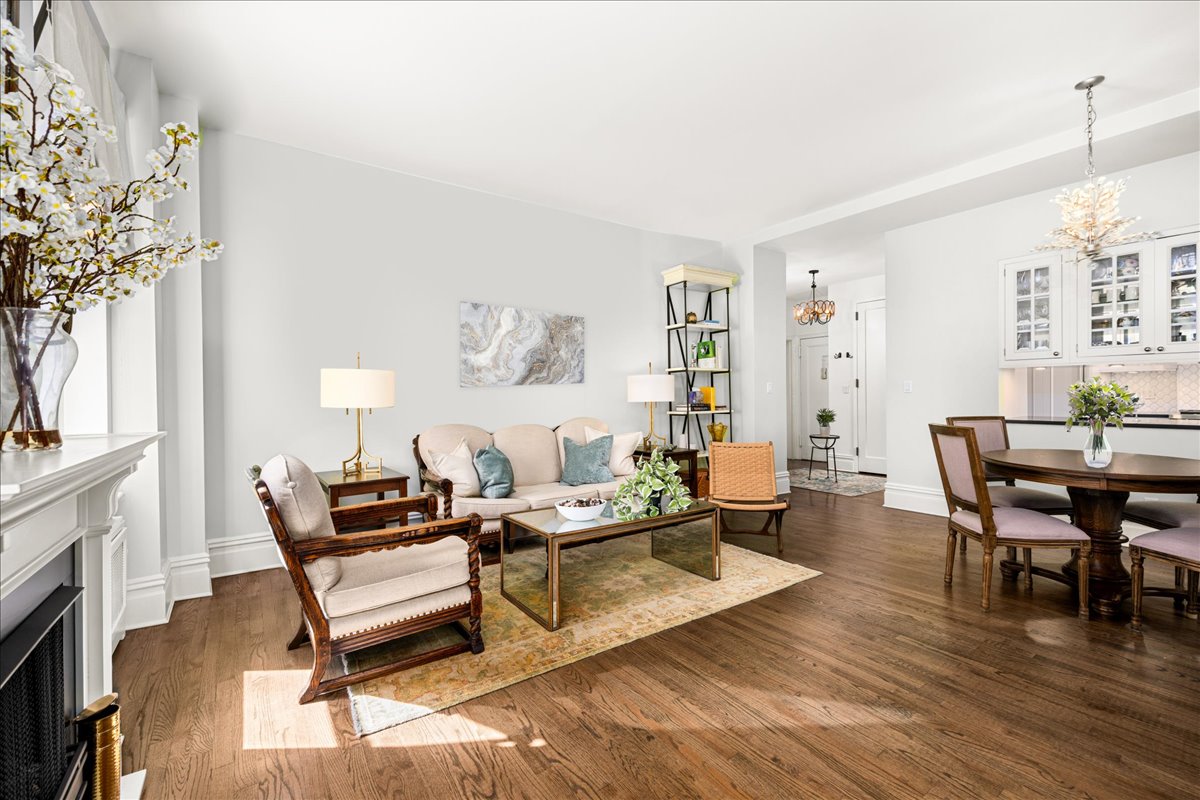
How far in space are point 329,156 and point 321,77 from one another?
1.10m

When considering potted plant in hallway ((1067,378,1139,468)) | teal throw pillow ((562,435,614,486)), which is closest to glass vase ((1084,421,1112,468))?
potted plant in hallway ((1067,378,1139,468))

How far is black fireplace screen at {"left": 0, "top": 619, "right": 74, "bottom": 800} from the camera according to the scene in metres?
1.08

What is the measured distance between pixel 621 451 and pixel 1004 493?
8.94 ft

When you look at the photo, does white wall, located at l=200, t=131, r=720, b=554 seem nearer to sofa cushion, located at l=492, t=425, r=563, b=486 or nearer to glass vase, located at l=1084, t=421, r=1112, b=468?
sofa cushion, located at l=492, t=425, r=563, b=486

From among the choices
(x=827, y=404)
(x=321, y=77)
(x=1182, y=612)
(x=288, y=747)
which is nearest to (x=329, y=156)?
(x=321, y=77)

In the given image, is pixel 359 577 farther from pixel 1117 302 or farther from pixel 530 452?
pixel 1117 302

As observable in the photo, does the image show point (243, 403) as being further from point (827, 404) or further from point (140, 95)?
point (827, 404)

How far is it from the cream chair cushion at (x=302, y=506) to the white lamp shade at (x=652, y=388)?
3.38 m

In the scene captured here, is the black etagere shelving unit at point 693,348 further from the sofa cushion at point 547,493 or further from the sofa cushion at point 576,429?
the sofa cushion at point 547,493

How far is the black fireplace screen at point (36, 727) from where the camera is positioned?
1077 millimetres

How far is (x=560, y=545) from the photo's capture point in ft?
9.04

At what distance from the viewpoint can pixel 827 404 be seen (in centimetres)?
880

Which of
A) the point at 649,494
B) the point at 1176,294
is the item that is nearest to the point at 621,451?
the point at 649,494

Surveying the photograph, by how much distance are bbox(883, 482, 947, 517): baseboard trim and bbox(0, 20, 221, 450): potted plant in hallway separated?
5.71 metres
